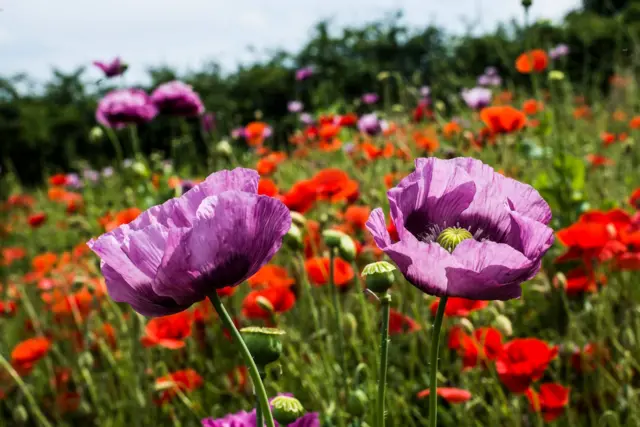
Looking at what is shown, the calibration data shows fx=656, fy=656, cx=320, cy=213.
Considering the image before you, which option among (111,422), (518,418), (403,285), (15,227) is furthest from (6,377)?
(15,227)

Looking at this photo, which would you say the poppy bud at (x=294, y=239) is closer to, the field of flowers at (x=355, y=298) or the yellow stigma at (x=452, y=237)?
the field of flowers at (x=355, y=298)

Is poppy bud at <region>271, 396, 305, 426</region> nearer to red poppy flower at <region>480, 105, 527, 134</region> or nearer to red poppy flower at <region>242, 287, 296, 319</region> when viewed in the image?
red poppy flower at <region>242, 287, 296, 319</region>

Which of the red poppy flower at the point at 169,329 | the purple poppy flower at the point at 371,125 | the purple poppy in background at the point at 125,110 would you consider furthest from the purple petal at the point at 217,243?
the purple poppy flower at the point at 371,125

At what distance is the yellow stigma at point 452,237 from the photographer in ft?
1.72

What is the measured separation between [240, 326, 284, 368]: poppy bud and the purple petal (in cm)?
7

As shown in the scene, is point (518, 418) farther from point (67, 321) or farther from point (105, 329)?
point (67, 321)

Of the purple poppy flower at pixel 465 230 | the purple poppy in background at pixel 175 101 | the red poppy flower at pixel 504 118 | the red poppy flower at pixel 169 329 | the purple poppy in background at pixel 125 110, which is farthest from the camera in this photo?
the purple poppy in background at pixel 175 101

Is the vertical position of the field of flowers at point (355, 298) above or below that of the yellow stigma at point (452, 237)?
below

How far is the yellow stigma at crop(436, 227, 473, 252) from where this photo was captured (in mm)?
524

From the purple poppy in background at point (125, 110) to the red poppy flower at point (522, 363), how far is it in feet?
5.04

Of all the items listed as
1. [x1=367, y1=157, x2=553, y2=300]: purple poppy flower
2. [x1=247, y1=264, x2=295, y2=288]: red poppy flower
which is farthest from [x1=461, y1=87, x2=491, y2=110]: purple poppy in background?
[x1=367, y1=157, x2=553, y2=300]: purple poppy flower

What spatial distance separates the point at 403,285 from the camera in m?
1.80

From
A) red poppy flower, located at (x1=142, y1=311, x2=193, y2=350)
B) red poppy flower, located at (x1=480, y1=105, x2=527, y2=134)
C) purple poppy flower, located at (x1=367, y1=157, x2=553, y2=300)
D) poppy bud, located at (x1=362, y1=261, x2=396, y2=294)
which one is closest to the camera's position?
purple poppy flower, located at (x1=367, y1=157, x2=553, y2=300)

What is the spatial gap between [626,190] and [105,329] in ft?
6.25
